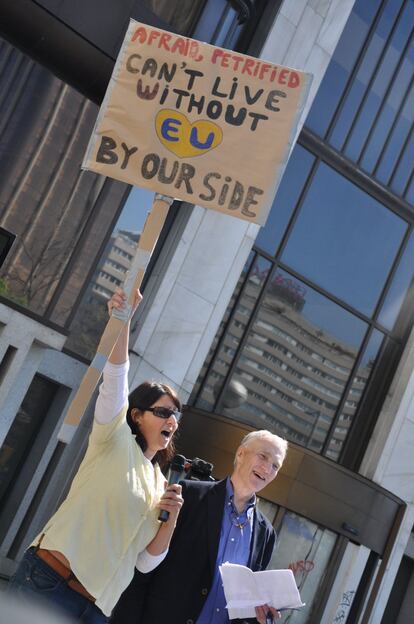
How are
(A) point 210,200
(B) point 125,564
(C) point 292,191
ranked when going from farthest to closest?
(C) point 292,191 < (A) point 210,200 < (B) point 125,564

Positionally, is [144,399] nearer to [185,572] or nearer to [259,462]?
[259,462]

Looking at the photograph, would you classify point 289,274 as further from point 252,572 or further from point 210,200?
point 252,572

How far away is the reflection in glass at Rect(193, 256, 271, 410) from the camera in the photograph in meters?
16.7

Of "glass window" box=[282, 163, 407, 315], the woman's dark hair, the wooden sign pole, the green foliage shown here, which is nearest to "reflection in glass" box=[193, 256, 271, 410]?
"glass window" box=[282, 163, 407, 315]

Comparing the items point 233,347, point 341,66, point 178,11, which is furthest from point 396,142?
point 178,11

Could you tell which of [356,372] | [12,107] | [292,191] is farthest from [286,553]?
[12,107]

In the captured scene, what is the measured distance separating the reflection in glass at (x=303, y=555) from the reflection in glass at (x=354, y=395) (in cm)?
209

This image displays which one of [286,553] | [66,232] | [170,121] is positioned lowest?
[286,553]

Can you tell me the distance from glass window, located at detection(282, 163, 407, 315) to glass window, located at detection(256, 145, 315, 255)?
0.28 meters

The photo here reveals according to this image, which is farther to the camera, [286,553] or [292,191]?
[292,191]

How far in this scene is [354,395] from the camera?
19.0 meters

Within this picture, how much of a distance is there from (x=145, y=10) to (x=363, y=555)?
972 centimetres

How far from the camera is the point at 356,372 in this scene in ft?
62.2

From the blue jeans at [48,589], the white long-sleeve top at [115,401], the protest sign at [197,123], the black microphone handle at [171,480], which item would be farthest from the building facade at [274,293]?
the blue jeans at [48,589]
